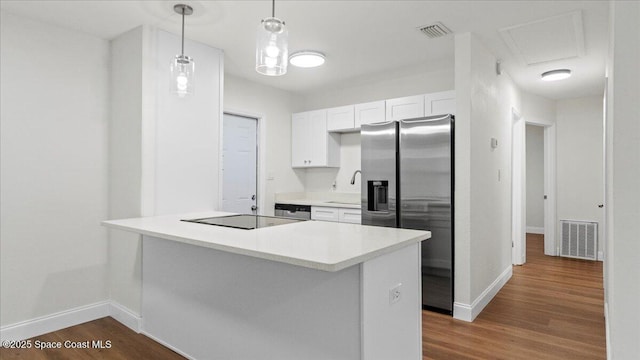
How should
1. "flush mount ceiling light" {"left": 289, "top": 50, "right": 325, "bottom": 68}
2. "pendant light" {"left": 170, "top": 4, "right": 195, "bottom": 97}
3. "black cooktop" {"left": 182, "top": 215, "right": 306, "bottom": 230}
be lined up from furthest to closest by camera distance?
"flush mount ceiling light" {"left": 289, "top": 50, "right": 325, "bottom": 68}
"pendant light" {"left": 170, "top": 4, "right": 195, "bottom": 97}
"black cooktop" {"left": 182, "top": 215, "right": 306, "bottom": 230}

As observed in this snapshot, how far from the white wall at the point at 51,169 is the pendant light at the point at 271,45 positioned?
206cm

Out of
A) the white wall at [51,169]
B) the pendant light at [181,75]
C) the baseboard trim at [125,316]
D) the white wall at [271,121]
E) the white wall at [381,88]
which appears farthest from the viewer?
the white wall at [271,121]

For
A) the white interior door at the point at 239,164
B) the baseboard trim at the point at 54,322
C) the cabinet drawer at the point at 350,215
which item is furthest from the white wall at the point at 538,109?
the baseboard trim at the point at 54,322

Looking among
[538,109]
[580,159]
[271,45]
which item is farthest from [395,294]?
[580,159]

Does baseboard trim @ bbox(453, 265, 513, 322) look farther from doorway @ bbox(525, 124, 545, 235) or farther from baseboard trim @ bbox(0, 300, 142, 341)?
doorway @ bbox(525, 124, 545, 235)

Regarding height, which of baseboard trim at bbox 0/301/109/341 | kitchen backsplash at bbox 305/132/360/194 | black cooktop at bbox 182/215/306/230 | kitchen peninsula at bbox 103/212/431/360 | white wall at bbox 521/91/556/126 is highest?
white wall at bbox 521/91/556/126

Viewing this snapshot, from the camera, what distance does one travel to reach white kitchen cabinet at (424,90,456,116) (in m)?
3.56

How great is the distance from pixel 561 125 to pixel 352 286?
17.9 feet

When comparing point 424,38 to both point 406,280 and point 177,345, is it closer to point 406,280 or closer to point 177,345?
point 406,280

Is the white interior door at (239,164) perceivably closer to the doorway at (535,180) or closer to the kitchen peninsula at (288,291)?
the kitchen peninsula at (288,291)

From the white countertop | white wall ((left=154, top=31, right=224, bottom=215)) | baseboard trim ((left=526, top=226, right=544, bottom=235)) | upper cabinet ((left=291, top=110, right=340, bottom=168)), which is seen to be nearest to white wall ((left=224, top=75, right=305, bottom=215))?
upper cabinet ((left=291, top=110, right=340, bottom=168))

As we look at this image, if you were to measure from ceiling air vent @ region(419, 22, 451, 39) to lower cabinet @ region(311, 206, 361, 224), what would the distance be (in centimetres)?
190

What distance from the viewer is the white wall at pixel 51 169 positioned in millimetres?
2730

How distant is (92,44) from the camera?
3.14m
